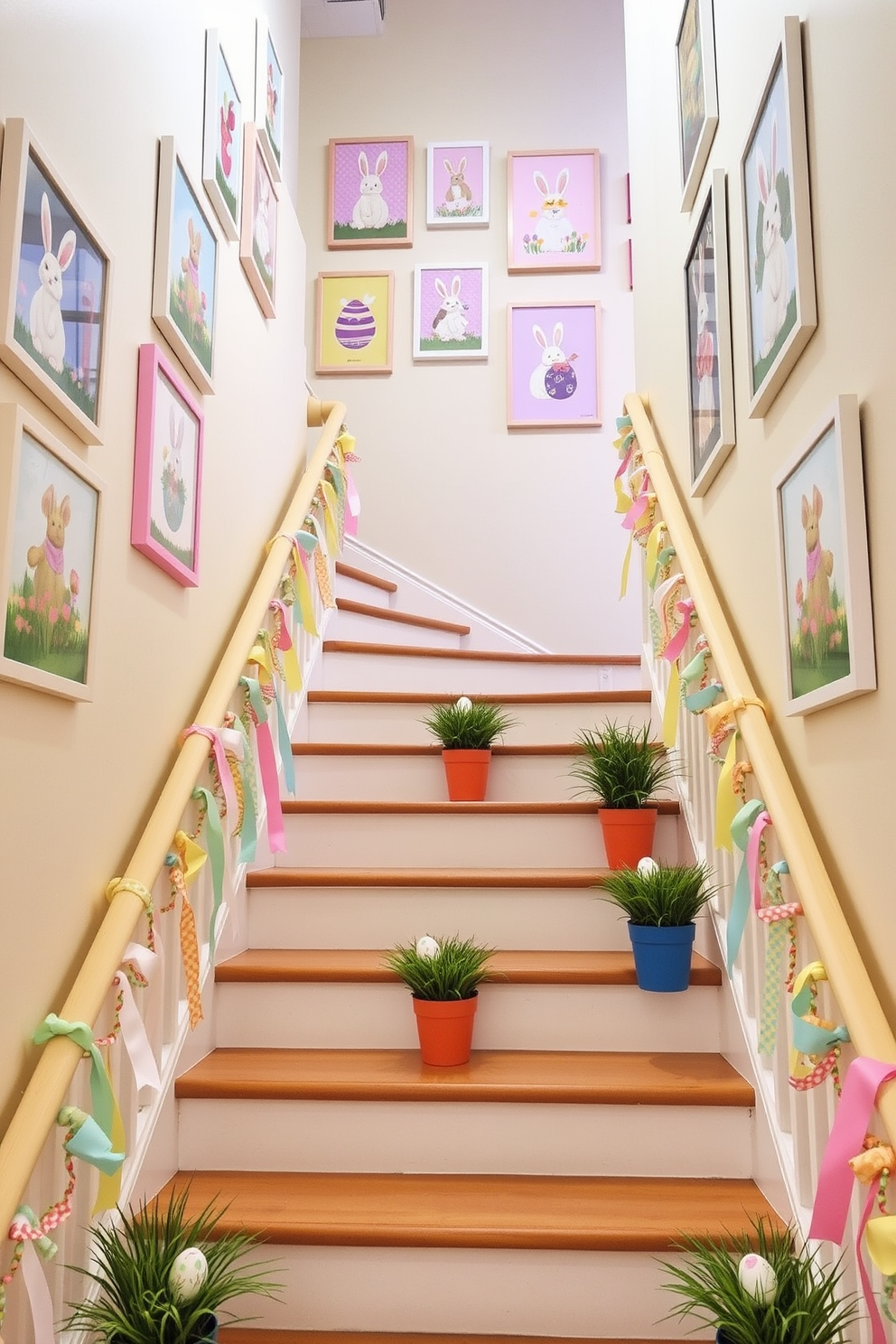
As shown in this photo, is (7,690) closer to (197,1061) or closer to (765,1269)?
(197,1061)

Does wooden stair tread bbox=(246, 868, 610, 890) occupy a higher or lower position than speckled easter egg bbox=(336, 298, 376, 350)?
lower

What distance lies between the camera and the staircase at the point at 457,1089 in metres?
1.64

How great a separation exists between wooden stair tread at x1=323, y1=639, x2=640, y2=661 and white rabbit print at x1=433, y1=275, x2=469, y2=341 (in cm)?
162

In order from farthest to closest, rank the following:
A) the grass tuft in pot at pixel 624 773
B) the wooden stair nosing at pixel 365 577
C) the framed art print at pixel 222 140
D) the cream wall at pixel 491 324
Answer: the cream wall at pixel 491 324 < the wooden stair nosing at pixel 365 577 < the grass tuft in pot at pixel 624 773 < the framed art print at pixel 222 140

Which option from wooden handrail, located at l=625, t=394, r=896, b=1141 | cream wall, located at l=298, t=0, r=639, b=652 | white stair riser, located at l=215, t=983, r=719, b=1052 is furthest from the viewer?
cream wall, located at l=298, t=0, r=639, b=652

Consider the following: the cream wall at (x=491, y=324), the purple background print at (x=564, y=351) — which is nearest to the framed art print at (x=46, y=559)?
the cream wall at (x=491, y=324)

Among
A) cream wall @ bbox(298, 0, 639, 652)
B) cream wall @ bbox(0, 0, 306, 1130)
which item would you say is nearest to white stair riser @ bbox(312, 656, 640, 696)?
cream wall @ bbox(298, 0, 639, 652)

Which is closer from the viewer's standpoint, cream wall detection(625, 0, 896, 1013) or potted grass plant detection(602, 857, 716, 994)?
cream wall detection(625, 0, 896, 1013)

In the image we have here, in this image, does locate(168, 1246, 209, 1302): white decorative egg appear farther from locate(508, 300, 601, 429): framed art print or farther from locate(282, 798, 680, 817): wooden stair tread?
locate(508, 300, 601, 429): framed art print

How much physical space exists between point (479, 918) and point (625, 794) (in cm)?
44

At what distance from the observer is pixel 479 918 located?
2311mm

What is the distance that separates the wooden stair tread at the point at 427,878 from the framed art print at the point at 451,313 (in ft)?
9.02

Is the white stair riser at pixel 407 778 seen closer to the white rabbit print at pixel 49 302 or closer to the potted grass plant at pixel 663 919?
the potted grass plant at pixel 663 919

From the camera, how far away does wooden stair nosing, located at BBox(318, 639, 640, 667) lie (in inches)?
129
